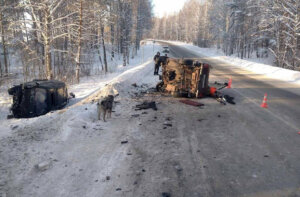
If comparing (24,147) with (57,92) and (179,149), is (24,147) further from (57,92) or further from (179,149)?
(57,92)

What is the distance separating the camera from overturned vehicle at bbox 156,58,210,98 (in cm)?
1084

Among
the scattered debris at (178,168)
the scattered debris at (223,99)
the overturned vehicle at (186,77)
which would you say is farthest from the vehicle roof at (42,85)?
the scattered debris at (223,99)

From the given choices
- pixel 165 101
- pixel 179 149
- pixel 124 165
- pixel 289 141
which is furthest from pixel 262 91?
pixel 124 165

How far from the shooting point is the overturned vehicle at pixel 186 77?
35.6 feet

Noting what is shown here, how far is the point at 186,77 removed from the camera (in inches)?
440

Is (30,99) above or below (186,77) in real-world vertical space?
below

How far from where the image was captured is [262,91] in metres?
12.8

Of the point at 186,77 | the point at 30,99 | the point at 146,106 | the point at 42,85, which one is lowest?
the point at 146,106

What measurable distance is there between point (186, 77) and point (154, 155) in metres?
6.63

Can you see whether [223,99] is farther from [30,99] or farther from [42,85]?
[30,99]

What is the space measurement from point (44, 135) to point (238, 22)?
47233mm

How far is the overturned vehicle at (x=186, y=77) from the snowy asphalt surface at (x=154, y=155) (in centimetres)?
254

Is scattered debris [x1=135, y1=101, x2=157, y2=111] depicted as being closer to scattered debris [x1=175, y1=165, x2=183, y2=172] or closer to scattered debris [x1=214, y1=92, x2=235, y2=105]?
scattered debris [x1=214, y1=92, x2=235, y2=105]

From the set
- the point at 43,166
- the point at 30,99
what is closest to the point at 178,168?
the point at 43,166
